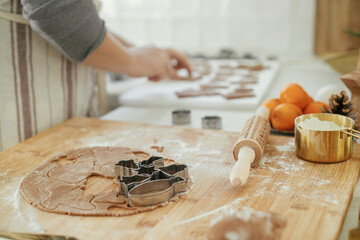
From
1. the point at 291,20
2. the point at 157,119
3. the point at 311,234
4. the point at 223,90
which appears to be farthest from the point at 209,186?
the point at 291,20

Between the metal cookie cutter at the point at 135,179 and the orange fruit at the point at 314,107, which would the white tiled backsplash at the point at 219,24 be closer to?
the orange fruit at the point at 314,107

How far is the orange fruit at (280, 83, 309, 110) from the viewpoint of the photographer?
40.7 inches

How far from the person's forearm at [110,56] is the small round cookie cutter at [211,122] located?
0.34 meters

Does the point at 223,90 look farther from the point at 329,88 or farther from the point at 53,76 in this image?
the point at 53,76

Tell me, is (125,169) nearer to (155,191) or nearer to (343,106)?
(155,191)

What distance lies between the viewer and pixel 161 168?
742mm

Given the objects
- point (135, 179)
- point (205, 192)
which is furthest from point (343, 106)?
point (135, 179)

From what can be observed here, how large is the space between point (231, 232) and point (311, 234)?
12cm

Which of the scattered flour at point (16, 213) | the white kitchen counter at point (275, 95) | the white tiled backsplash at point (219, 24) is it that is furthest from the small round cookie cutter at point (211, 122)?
the white tiled backsplash at point (219, 24)

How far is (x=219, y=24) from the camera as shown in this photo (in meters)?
2.49

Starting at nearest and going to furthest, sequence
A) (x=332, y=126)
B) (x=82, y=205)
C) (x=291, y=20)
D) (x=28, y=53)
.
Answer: (x=82, y=205) < (x=332, y=126) < (x=28, y=53) < (x=291, y=20)

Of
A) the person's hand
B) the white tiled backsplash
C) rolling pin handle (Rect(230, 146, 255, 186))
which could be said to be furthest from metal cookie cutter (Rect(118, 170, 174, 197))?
the white tiled backsplash

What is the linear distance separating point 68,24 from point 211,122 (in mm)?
478

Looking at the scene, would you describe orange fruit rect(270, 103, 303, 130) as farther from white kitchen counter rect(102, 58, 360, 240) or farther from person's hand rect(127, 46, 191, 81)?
person's hand rect(127, 46, 191, 81)
